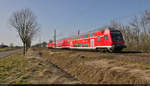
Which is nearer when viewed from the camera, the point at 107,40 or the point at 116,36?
the point at 107,40

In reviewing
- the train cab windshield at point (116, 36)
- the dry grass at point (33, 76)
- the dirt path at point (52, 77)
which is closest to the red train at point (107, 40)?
Result: the train cab windshield at point (116, 36)

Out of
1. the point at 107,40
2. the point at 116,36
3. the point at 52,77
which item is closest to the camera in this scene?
the point at 52,77

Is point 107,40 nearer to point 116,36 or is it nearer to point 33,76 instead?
point 116,36

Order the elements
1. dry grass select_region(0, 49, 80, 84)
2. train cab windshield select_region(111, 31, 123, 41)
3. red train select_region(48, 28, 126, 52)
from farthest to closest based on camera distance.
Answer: train cab windshield select_region(111, 31, 123, 41), red train select_region(48, 28, 126, 52), dry grass select_region(0, 49, 80, 84)

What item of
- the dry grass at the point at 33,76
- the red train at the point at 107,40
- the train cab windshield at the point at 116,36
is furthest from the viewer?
the train cab windshield at the point at 116,36

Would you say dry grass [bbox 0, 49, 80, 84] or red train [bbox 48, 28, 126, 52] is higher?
red train [bbox 48, 28, 126, 52]

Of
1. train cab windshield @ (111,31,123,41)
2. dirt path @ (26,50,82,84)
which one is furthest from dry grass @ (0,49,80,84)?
A: train cab windshield @ (111,31,123,41)

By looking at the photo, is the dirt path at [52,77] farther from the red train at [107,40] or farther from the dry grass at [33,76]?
the red train at [107,40]

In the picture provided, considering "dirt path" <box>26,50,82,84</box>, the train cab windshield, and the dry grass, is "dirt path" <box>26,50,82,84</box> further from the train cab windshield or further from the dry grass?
the train cab windshield

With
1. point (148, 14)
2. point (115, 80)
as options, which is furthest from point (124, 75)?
point (148, 14)

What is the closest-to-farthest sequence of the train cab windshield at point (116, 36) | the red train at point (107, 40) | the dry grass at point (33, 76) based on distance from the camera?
1. the dry grass at point (33, 76)
2. the red train at point (107, 40)
3. the train cab windshield at point (116, 36)

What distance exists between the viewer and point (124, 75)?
5582 mm

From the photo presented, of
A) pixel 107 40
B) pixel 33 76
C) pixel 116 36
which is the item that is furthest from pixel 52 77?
pixel 116 36

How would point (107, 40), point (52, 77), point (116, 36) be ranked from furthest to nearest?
point (116, 36) → point (107, 40) → point (52, 77)
